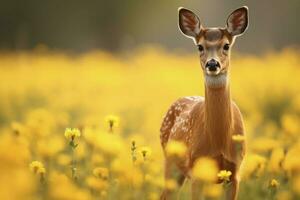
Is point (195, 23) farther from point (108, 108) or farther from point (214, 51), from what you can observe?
point (108, 108)

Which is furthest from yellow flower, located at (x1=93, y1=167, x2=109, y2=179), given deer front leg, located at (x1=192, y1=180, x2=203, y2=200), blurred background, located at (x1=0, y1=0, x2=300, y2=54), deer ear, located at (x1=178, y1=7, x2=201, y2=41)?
blurred background, located at (x1=0, y1=0, x2=300, y2=54)

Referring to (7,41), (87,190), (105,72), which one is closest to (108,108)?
(105,72)

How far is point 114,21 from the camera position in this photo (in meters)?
19.0

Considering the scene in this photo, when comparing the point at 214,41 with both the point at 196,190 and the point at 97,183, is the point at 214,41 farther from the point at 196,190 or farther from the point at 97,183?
the point at 97,183

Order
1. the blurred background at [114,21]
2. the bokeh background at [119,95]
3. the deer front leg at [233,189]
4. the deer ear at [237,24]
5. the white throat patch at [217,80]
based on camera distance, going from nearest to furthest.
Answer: the bokeh background at [119,95] → the deer front leg at [233,189] → the white throat patch at [217,80] → the deer ear at [237,24] → the blurred background at [114,21]

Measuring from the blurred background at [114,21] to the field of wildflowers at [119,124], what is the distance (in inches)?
81.9

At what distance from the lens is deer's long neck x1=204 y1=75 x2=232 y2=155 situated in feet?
16.8

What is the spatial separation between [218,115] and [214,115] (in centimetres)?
3

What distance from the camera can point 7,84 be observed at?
455 inches

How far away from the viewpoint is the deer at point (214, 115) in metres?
5.08

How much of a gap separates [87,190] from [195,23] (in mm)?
1256

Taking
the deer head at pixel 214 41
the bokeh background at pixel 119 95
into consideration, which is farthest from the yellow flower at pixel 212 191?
the deer head at pixel 214 41

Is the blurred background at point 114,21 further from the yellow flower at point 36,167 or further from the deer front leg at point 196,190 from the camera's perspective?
the yellow flower at point 36,167

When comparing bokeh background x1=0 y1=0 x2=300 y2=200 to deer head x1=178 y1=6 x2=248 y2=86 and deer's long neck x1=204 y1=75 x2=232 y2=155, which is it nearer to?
deer's long neck x1=204 y1=75 x2=232 y2=155
